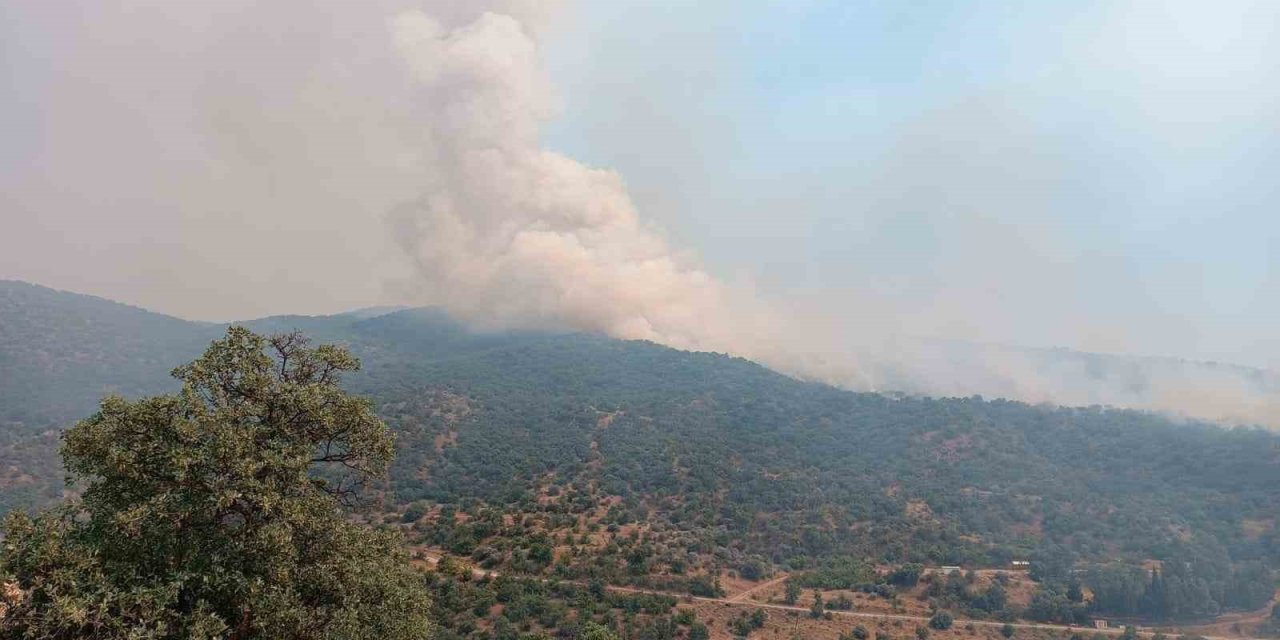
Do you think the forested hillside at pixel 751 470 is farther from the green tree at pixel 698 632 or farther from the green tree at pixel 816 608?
the green tree at pixel 698 632

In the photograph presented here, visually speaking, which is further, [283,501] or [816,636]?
[816,636]

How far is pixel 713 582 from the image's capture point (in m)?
55.8

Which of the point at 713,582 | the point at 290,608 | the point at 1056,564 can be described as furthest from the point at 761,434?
the point at 290,608

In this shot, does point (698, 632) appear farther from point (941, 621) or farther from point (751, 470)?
point (751, 470)

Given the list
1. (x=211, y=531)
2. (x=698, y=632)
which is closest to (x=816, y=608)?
(x=698, y=632)

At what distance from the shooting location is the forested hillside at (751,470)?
2507 inches

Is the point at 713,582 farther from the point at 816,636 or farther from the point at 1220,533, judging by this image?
the point at 1220,533

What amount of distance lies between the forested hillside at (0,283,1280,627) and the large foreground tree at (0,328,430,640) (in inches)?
979

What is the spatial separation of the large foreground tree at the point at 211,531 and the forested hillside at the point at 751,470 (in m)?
24.9

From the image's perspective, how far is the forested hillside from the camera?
63.7 m

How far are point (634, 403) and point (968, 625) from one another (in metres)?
72.9

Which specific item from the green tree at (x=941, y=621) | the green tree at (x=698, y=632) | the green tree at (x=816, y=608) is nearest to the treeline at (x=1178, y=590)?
the green tree at (x=941, y=621)

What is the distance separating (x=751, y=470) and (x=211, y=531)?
83296 mm

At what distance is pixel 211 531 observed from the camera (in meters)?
14.5
